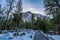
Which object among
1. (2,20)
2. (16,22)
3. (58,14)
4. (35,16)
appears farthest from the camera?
(35,16)

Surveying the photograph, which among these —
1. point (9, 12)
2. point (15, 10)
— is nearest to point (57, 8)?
point (9, 12)

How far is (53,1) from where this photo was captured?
1449 cm

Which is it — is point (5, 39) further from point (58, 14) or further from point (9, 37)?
point (58, 14)

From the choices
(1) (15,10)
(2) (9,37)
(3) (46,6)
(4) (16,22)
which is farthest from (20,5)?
(2) (9,37)

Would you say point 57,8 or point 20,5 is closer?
point 57,8

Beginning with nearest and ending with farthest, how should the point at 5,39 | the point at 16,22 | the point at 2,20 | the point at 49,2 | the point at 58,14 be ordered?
the point at 5,39
the point at 58,14
the point at 49,2
the point at 2,20
the point at 16,22

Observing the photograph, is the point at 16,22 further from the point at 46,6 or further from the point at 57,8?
the point at 57,8

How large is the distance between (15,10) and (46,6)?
248 inches

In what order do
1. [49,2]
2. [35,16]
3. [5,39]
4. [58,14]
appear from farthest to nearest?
[35,16] → [49,2] → [58,14] → [5,39]

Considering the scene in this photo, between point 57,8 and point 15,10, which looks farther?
point 15,10

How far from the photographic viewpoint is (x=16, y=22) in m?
→ 20.0

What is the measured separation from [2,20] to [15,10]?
2.80m

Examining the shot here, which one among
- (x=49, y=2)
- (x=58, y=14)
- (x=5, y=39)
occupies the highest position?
(x=49, y=2)

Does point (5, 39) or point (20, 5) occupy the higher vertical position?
point (20, 5)
